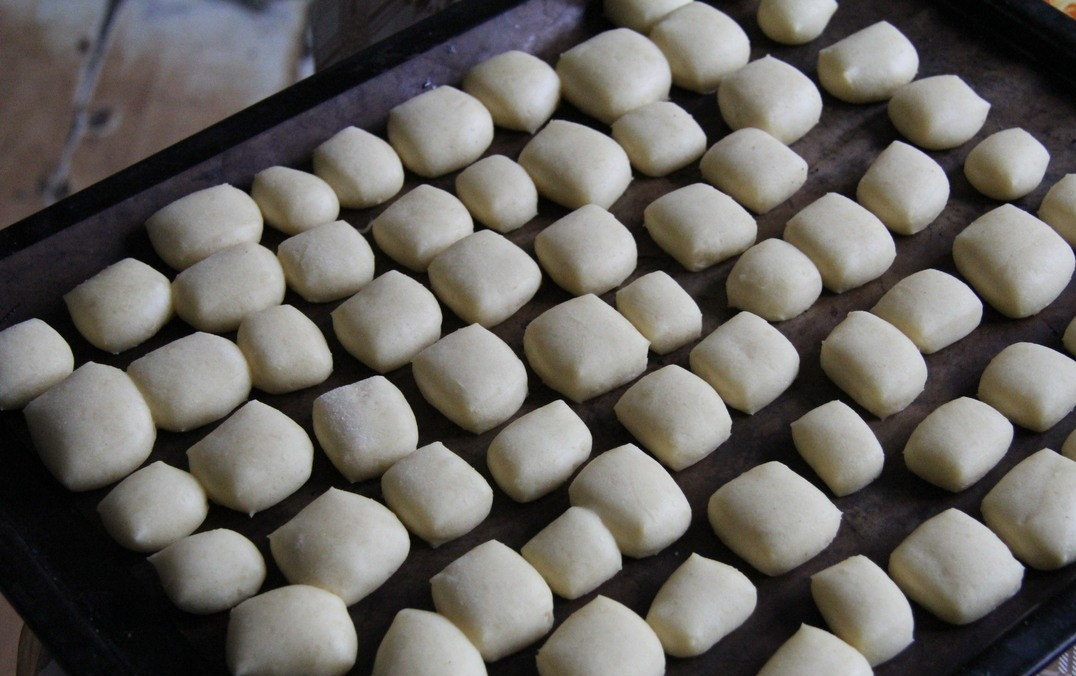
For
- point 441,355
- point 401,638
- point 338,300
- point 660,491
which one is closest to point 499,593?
point 401,638

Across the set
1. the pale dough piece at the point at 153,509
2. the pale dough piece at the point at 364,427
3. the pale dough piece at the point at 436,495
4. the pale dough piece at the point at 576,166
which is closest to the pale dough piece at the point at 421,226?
the pale dough piece at the point at 576,166

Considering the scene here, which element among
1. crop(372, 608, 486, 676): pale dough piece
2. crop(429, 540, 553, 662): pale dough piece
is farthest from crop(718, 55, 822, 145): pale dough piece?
crop(372, 608, 486, 676): pale dough piece

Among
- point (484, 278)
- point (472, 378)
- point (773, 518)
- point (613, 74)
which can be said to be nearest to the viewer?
point (773, 518)

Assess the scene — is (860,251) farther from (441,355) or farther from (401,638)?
(401,638)

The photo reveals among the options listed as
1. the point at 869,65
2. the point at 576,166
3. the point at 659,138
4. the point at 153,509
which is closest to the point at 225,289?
the point at 153,509

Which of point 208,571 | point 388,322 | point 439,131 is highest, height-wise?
point 439,131

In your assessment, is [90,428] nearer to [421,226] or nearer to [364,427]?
[364,427]

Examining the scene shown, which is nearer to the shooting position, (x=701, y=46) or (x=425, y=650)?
(x=425, y=650)
